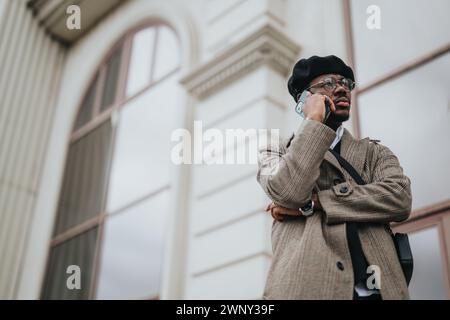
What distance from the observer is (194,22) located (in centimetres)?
785

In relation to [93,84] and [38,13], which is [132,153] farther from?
[38,13]

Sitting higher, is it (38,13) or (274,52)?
(38,13)

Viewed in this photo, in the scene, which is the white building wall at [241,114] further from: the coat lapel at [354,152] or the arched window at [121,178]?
the coat lapel at [354,152]

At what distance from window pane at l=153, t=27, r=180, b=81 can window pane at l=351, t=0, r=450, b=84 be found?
9.22 ft

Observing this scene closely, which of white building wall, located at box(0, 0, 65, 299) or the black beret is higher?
white building wall, located at box(0, 0, 65, 299)

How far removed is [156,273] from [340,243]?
4.78 meters

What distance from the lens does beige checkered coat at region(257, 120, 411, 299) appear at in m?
2.35

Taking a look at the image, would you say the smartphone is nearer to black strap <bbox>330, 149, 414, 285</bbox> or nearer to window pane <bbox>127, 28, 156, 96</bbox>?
black strap <bbox>330, 149, 414, 285</bbox>

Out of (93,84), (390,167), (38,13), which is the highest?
(38,13)

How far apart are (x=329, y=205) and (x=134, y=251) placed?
527 centimetres

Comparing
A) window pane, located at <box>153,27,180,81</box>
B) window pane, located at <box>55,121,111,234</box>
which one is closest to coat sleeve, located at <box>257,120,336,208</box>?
window pane, located at <box>153,27,180,81</box>

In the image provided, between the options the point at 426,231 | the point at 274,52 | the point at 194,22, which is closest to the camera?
the point at 426,231

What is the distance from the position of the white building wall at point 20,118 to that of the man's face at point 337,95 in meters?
7.04

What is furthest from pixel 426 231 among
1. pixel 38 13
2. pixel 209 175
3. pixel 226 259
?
pixel 38 13
